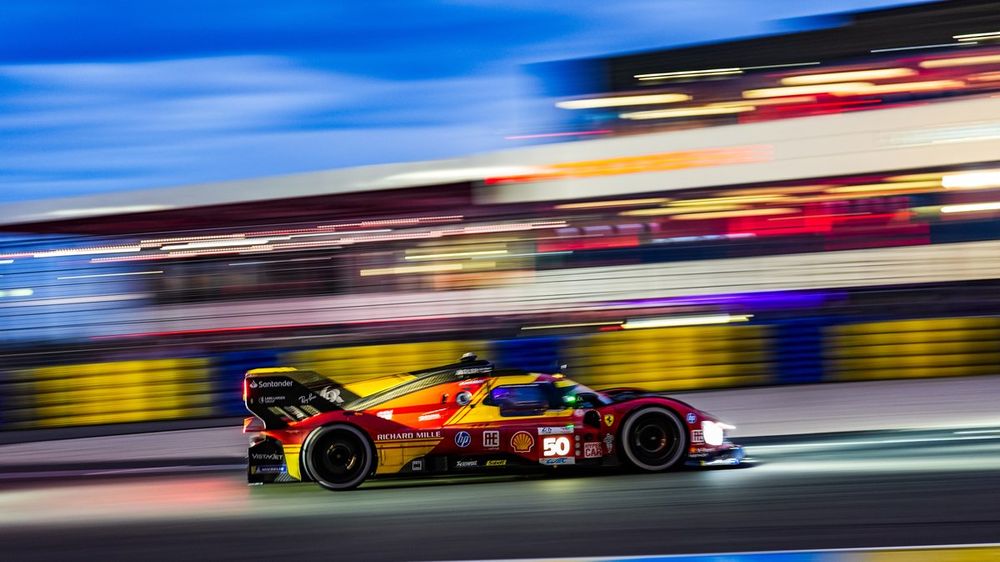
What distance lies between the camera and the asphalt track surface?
6020 mm

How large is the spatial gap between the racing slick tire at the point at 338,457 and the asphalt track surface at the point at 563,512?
0.14m

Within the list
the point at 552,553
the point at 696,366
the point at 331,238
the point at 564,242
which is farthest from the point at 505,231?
the point at 552,553

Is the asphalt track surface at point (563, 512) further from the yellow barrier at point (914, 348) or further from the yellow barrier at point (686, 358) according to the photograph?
the yellow barrier at point (686, 358)

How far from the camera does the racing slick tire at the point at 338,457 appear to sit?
8.55 metres

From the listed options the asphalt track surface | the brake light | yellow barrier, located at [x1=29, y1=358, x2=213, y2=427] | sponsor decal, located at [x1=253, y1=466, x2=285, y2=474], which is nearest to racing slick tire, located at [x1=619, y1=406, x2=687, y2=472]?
the asphalt track surface

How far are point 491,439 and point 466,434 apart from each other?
20 cm

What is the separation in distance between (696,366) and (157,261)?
7397 mm

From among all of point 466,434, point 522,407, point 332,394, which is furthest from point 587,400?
point 332,394

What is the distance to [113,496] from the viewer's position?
9.15 meters

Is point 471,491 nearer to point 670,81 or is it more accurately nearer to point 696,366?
point 696,366

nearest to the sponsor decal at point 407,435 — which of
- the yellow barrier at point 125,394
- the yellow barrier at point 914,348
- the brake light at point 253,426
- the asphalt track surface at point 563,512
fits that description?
the asphalt track surface at point 563,512

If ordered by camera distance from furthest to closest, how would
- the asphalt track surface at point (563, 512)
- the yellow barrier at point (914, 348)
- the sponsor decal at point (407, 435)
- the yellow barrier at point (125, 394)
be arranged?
the yellow barrier at point (125, 394)
the yellow barrier at point (914, 348)
the sponsor decal at point (407, 435)
the asphalt track surface at point (563, 512)

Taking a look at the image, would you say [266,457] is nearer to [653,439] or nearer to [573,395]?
[573,395]

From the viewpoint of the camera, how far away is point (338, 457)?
8.64 meters
